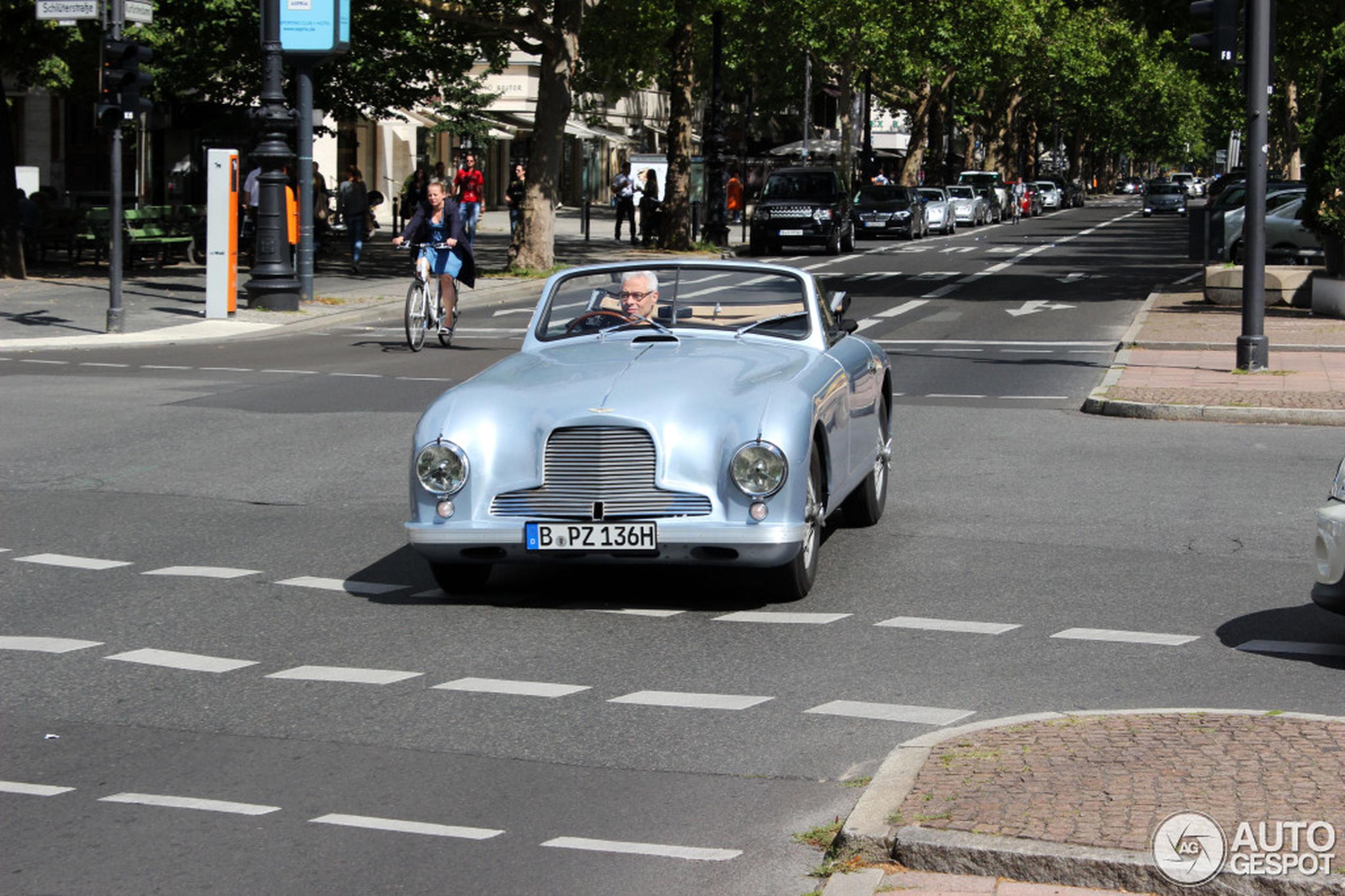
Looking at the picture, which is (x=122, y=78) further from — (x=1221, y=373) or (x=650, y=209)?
(x=650, y=209)

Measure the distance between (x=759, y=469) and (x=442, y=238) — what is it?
1352 cm

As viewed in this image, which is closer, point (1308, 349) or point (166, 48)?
point (1308, 349)

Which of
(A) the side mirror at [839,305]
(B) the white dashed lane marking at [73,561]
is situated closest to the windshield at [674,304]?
(A) the side mirror at [839,305]

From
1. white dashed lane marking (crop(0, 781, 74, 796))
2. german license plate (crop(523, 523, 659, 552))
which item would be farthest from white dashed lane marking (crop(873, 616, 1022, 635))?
white dashed lane marking (crop(0, 781, 74, 796))

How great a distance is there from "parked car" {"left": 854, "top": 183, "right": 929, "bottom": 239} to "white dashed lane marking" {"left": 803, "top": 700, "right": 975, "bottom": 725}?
48.1m

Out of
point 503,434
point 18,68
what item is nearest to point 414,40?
point 18,68

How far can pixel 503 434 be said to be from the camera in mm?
7762

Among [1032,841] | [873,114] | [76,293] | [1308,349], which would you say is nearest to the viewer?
[1032,841]

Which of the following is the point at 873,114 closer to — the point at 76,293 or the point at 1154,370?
the point at 76,293

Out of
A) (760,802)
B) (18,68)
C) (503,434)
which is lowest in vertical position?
(760,802)

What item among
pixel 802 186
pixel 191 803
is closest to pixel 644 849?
pixel 191 803

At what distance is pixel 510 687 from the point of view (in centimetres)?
653

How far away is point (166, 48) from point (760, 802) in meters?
37.0

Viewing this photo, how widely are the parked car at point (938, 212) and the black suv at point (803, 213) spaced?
41.2 ft
